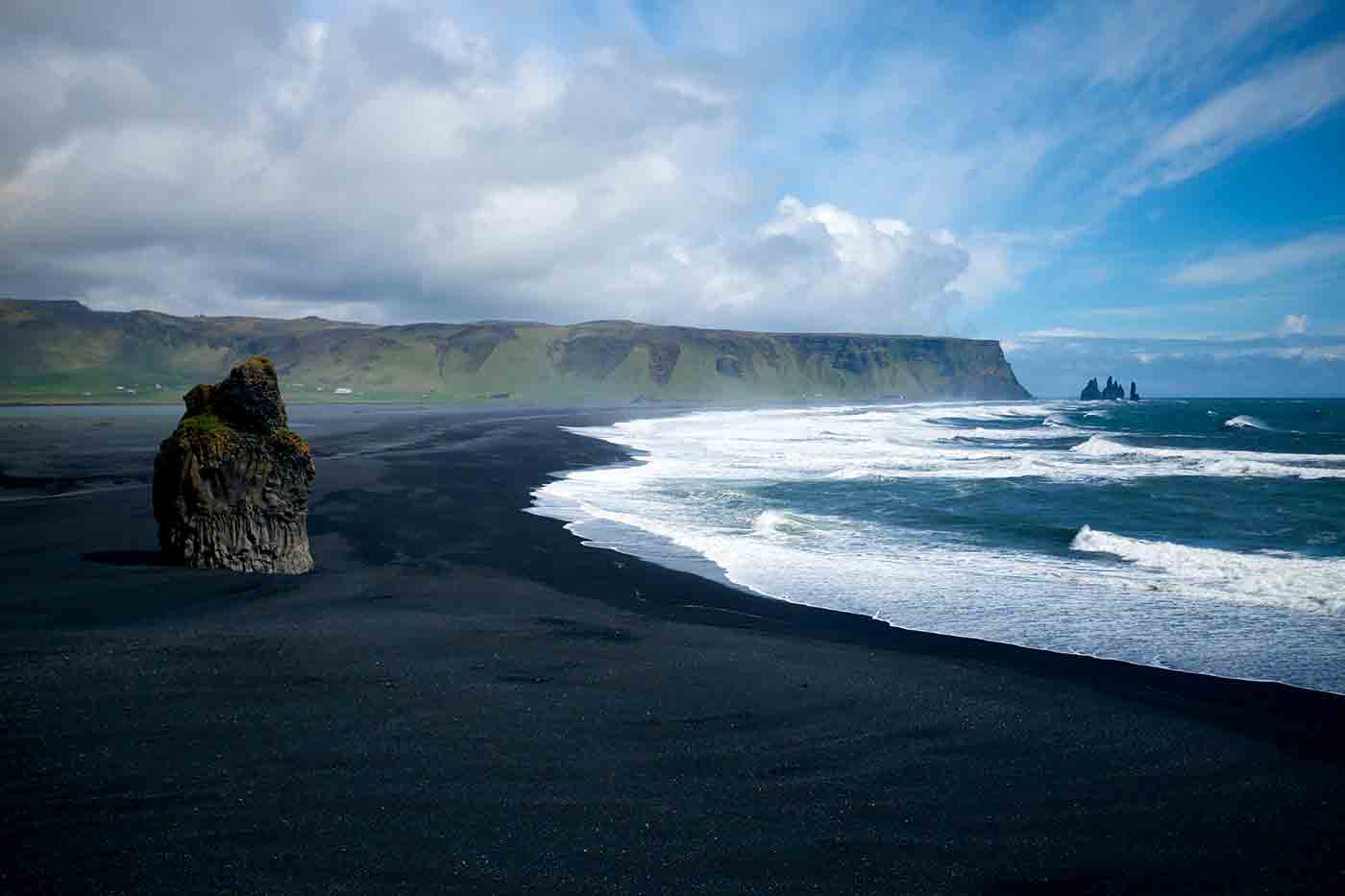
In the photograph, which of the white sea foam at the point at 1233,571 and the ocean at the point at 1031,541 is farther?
the white sea foam at the point at 1233,571

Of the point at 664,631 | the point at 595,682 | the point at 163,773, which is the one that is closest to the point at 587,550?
the point at 664,631

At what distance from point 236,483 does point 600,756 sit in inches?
277

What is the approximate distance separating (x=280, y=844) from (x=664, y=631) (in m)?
5.12

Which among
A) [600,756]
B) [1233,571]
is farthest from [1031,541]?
[600,756]

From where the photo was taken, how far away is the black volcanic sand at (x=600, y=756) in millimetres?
3834

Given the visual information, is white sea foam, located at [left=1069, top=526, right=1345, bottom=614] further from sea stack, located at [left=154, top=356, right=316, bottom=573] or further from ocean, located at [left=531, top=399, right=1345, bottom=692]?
sea stack, located at [left=154, top=356, right=316, bottom=573]

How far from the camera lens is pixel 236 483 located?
967 centimetres

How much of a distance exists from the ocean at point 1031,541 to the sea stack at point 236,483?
574 centimetres

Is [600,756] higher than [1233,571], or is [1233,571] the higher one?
[600,756]

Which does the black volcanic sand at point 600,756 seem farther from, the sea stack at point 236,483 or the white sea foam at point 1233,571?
the white sea foam at point 1233,571

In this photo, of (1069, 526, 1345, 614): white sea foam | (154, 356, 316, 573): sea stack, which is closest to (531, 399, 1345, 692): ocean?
(1069, 526, 1345, 614): white sea foam

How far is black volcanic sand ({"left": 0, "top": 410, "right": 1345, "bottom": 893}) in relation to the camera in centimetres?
383

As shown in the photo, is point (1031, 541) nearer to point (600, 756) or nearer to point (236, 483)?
point (600, 756)

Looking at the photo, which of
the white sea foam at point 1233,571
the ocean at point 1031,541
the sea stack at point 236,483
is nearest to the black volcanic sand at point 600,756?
the sea stack at point 236,483
